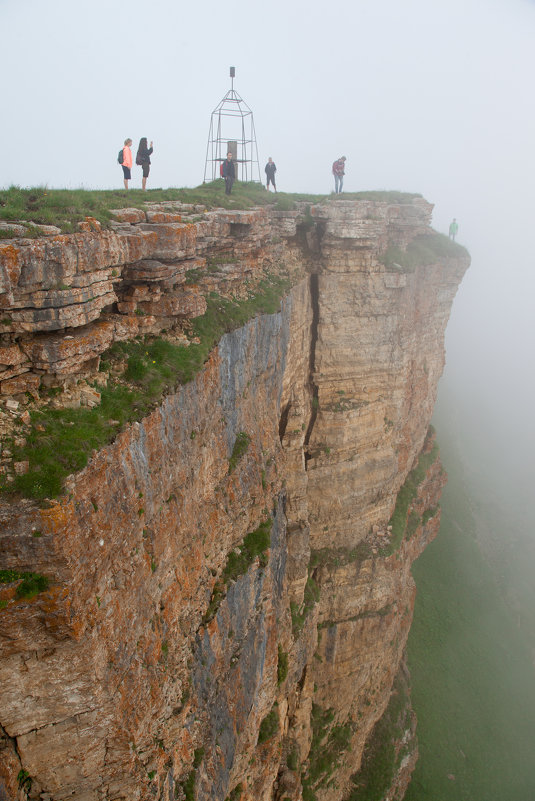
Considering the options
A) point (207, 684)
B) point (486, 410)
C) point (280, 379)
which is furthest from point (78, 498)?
point (486, 410)

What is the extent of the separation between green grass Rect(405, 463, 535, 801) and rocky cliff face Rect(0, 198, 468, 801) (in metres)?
3.03

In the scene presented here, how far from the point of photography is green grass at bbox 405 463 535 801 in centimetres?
2806

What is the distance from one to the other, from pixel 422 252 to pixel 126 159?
54.5ft

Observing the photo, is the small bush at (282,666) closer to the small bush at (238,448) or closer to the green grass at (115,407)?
the small bush at (238,448)

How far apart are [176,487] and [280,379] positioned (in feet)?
27.6

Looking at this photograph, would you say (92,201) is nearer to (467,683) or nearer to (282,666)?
(282,666)

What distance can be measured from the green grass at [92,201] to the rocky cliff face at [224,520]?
0.69 meters

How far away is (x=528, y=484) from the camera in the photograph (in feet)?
196

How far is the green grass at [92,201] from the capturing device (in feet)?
30.5

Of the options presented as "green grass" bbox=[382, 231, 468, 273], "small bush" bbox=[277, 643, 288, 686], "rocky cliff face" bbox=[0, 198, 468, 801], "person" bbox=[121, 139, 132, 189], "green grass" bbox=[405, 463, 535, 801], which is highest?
"person" bbox=[121, 139, 132, 189]

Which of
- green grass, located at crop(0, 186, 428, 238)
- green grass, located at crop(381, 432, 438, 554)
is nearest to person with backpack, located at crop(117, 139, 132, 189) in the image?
green grass, located at crop(0, 186, 428, 238)

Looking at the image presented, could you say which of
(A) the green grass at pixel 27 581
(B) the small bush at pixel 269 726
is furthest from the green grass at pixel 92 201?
(B) the small bush at pixel 269 726

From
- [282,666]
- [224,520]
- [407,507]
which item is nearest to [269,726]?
[282,666]

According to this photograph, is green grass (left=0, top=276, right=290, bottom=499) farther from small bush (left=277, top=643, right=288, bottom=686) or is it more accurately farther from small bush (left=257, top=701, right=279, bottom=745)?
small bush (left=257, top=701, right=279, bottom=745)
